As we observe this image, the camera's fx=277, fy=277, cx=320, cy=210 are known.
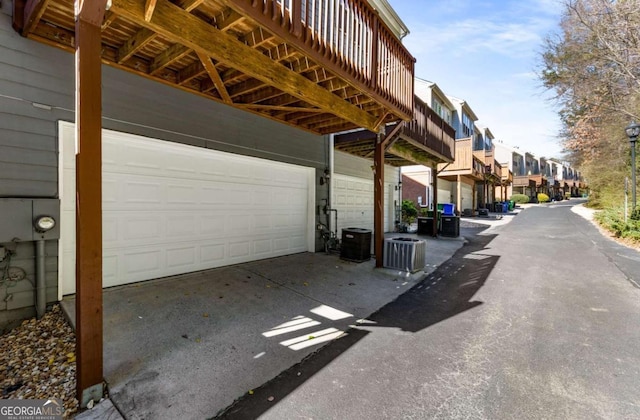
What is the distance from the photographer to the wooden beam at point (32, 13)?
2705mm

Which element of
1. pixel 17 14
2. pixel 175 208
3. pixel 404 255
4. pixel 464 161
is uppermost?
pixel 464 161

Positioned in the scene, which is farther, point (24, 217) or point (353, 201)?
point (353, 201)

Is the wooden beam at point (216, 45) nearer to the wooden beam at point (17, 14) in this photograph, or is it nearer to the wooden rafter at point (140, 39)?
the wooden rafter at point (140, 39)

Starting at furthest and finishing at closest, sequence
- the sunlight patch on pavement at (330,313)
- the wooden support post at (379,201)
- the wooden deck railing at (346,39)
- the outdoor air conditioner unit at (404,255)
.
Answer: the wooden support post at (379,201)
the outdoor air conditioner unit at (404,255)
the sunlight patch on pavement at (330,313)
the wooden deck railing at (346,39)

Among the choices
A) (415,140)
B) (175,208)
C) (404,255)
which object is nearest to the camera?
(175,208)

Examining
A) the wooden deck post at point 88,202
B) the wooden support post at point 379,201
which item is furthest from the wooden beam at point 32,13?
the wooden support post at point 379,201

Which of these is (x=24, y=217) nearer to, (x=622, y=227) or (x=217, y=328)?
(x=217, y=328)

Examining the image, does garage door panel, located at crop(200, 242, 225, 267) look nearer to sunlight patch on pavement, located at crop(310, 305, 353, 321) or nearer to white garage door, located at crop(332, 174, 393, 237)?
sunlight patch on pavement, located at crop(310, 305, 353, 321)

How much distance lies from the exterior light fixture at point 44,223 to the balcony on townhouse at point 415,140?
5.84 metres

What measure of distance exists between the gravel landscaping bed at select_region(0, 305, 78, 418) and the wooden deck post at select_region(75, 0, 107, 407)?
30cm

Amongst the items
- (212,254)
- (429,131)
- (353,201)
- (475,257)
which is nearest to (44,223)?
(212,254)

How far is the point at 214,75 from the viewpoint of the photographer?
378 cm

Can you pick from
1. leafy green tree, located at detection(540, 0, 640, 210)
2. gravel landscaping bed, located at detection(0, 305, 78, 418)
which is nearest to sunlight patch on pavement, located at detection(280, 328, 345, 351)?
gravel landscaping bed, located at detection(0, 305, 78, 418)

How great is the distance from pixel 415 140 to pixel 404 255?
3414 millimetres
